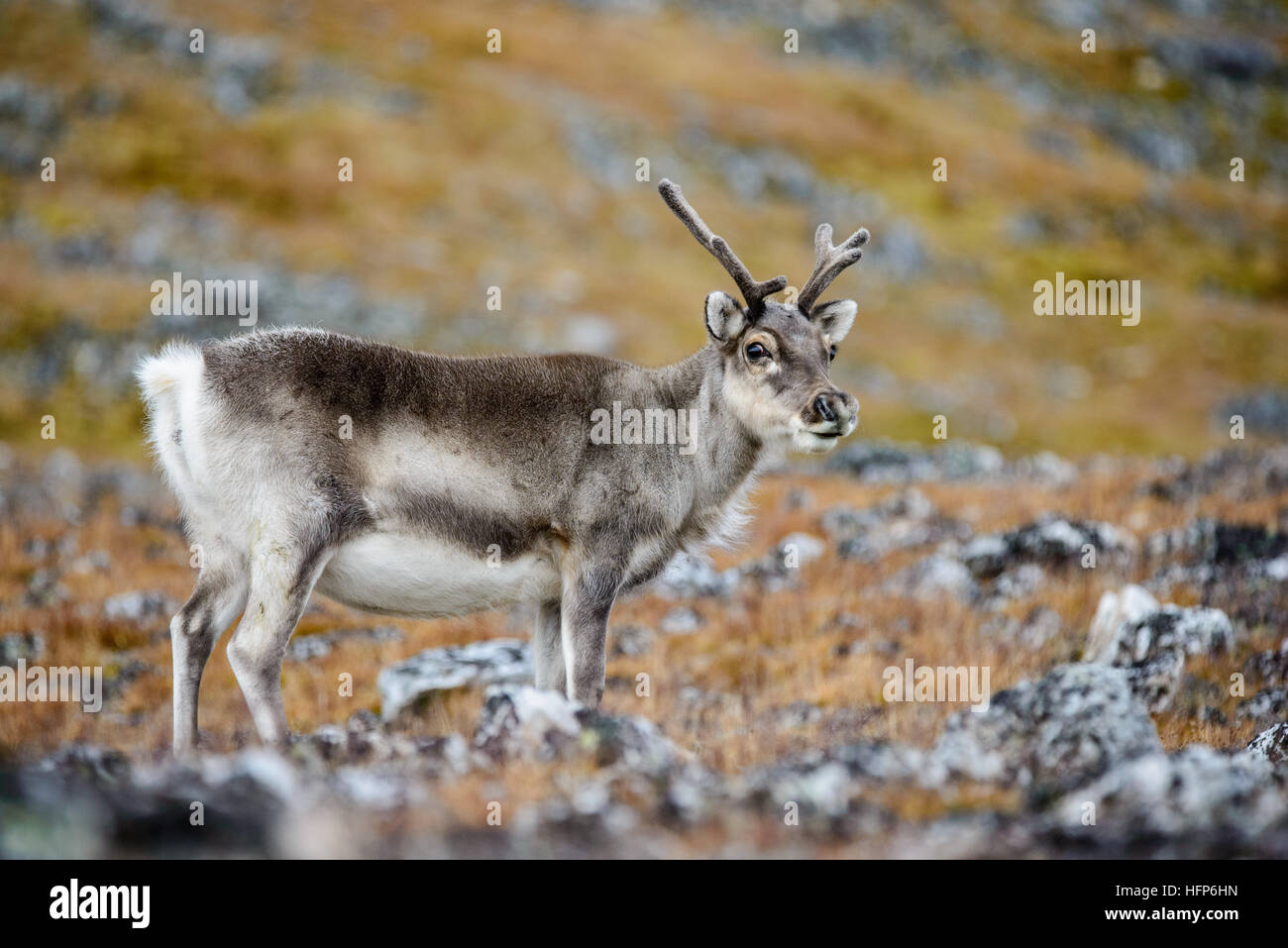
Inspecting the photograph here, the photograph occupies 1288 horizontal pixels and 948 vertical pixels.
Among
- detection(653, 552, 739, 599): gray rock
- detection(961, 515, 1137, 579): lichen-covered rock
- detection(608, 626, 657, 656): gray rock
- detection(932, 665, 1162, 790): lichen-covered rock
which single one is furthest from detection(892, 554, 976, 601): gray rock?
detection(932, 665, 1162, 790): lichen-covered rock

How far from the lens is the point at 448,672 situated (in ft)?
41.9

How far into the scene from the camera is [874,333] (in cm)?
5762

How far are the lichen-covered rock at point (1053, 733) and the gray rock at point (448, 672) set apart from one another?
5132 mm

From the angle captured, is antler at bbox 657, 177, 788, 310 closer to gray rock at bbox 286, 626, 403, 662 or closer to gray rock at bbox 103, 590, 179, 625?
gray rock at bbox 286, 626, 403, 662

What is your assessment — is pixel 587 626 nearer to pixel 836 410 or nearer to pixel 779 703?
pixel 836 410

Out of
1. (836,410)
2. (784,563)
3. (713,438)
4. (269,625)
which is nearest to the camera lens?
(269,625)

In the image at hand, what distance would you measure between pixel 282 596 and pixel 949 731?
576 cm

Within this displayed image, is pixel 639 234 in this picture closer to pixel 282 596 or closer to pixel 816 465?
pixel 816 465

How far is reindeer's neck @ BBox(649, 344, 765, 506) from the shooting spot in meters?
11.6

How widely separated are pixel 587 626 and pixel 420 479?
1.96 metres

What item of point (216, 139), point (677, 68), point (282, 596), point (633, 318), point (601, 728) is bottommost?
point (601, 728)

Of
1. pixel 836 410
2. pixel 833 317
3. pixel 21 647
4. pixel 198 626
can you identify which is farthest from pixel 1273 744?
pixel 21 647
